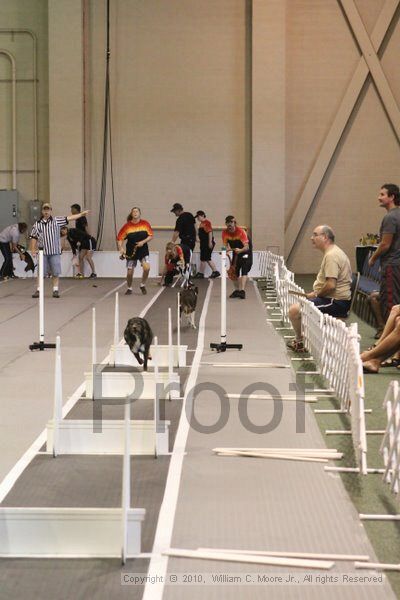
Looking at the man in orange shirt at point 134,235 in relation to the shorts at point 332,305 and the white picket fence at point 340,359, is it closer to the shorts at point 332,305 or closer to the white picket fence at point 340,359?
the white picket fence at point 340,359

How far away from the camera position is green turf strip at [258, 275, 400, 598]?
4.79 meters

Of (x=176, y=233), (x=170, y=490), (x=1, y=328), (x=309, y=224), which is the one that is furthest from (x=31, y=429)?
(x=309, y=224)

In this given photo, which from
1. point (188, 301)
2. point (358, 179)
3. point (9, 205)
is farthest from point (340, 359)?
point (9, 205)

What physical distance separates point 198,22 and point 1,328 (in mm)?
12953

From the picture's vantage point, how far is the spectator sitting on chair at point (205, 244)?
2217 centimetres

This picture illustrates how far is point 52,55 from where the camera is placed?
2388 cm

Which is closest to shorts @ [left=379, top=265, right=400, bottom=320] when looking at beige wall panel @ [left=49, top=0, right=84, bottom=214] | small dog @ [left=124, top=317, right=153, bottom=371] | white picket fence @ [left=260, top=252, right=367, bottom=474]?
white picket fence @ [left=260, top=252, right=367, bottom=474]

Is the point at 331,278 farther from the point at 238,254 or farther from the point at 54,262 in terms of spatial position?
the point at 54,262

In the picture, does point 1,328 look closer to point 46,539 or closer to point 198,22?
point 46,539

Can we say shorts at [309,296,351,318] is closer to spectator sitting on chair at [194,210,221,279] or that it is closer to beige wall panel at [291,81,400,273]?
spectator sitting on chair at [194,210,221,279]

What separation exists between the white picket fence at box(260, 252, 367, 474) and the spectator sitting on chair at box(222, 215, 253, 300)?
4481 mm

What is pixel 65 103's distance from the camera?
78.2 ft

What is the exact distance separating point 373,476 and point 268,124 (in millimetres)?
18617

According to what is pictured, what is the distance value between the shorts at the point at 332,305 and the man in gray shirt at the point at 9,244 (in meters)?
12.3
